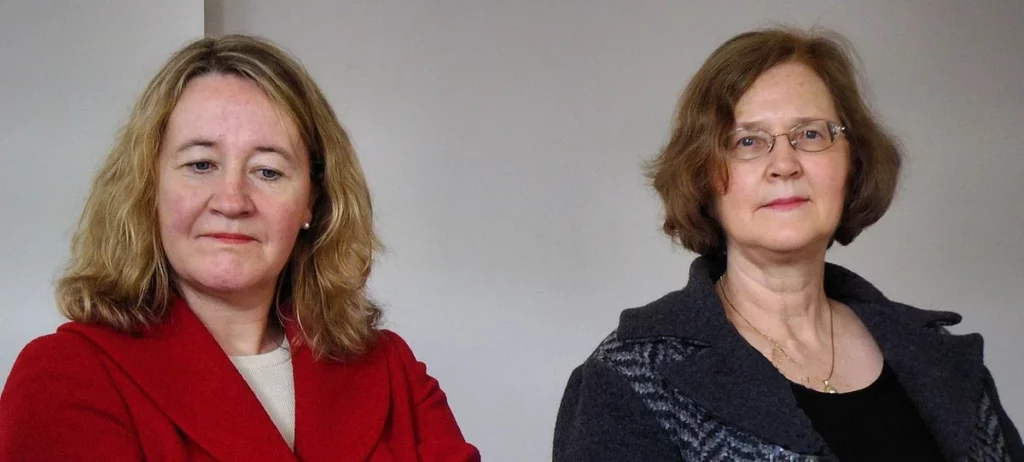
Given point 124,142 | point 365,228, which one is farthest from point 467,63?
point 124,142

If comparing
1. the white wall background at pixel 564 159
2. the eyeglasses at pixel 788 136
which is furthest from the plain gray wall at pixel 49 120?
the eyeglasses at pixel 788 136

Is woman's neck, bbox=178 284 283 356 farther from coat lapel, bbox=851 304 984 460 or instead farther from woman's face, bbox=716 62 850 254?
coat lapel, bbox=851 304 984 460

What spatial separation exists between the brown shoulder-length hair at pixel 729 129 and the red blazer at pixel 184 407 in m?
0.58

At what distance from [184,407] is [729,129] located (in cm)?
99

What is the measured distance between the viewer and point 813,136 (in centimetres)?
165

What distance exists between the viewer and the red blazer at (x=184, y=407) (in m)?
1.22

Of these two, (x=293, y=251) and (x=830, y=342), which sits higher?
(x=293, y=251)

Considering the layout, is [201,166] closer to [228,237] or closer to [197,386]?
[228,237]

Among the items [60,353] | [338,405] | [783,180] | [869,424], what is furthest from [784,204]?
[60,353]

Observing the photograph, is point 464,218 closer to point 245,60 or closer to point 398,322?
point 398,322

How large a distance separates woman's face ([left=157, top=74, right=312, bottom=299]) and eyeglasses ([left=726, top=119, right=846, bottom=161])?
756 mm

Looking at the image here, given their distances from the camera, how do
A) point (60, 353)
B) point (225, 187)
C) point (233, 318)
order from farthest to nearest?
point (233, 318) < point (225, 187) < point (60, 353)

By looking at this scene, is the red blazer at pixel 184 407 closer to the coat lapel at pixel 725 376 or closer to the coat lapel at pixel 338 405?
the coat lapel at pixel 338 405

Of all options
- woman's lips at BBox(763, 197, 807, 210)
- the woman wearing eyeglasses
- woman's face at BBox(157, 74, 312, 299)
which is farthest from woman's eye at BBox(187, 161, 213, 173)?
woman's lips at BBox(763, 197, 807, 210)
